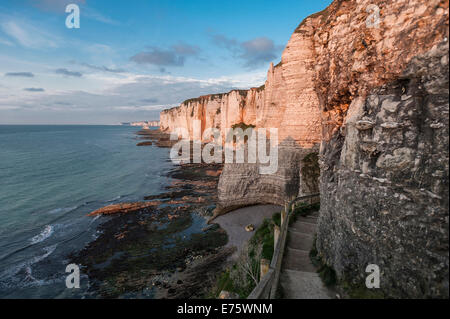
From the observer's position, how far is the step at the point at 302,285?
21.1ft

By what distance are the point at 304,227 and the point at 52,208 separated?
28419 mm

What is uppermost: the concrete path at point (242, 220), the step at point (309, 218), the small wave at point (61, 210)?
the step at point (309, 218)

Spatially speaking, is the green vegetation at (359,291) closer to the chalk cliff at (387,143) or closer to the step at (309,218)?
the chalk cliff at (387,143)

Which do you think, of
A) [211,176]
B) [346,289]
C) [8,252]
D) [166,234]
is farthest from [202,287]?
[211,176]

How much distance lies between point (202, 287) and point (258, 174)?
11232mm

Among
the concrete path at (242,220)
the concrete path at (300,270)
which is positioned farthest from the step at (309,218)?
the concrete path at (242,220)

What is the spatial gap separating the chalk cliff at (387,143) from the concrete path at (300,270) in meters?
0.71

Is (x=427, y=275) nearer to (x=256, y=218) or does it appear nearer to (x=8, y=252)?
(x=256, y=218)

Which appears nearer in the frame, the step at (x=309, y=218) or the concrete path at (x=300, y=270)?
the concrete path at (x=300, y=270)

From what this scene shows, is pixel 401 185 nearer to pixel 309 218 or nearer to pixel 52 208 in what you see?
pixel 309 218

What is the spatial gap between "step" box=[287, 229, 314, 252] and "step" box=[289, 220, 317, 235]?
0.33 metres

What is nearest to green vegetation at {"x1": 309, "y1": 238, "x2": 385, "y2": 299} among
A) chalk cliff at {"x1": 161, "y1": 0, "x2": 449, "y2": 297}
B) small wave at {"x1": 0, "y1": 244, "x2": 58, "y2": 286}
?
chalk cliff at {"x1": 161, "y1": 0, "x2": 449, "y2": 297}

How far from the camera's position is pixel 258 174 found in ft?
70.4

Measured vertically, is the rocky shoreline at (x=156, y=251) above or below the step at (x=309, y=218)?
below
